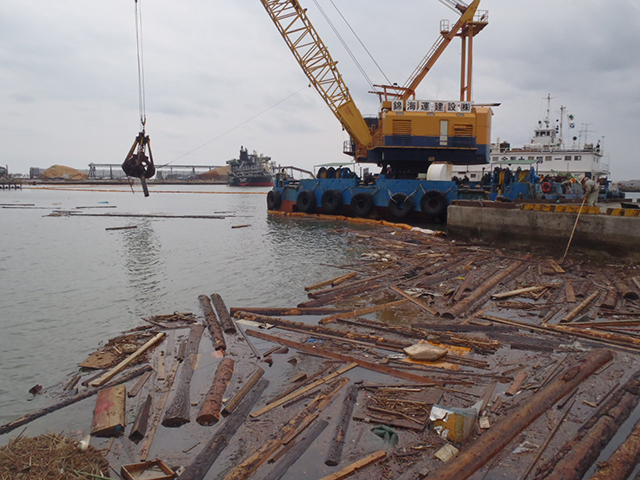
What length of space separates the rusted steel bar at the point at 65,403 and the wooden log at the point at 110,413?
0.96ft

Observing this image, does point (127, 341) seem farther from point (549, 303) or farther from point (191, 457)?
point (549, 303)

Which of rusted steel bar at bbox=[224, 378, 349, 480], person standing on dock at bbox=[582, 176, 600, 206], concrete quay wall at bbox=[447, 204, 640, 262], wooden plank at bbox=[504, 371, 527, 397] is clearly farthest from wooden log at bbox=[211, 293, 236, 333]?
person standing on dock at bbox=[582, 176, 600, 206]

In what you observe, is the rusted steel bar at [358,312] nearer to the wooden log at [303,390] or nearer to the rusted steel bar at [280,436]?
the wooden log at [303,390]

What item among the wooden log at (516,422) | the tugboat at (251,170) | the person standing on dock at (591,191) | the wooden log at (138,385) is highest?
the tugboat at (251,170)

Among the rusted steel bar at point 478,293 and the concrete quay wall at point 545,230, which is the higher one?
the concrete quay wall at point 545,230

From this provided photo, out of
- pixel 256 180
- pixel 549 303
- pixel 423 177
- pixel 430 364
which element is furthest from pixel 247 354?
pixel 256 180

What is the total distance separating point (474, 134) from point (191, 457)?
29103 mm

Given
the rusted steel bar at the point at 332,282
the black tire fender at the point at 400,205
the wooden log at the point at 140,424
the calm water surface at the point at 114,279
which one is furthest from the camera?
the black tire fender at the point at 400,205

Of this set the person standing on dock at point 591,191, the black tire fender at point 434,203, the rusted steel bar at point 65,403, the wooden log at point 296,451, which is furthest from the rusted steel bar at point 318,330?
the black tire fender at point 434,203

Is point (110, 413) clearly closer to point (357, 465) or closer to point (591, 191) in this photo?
point (357, 465)

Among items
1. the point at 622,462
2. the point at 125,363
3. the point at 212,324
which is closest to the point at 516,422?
the point at 622,462

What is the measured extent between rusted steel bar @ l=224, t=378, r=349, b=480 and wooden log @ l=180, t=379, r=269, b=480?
336mm

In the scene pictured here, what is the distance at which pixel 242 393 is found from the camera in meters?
5.83

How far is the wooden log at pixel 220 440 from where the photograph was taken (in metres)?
4.36
